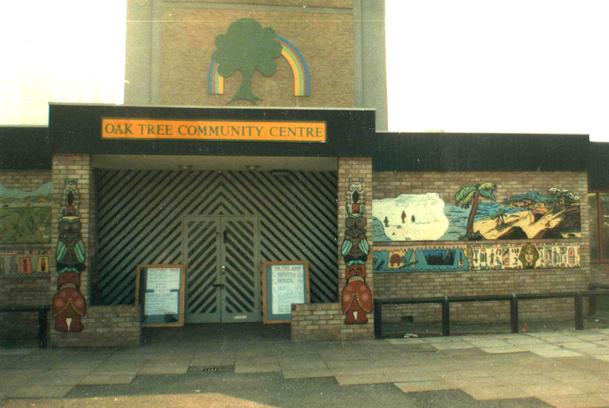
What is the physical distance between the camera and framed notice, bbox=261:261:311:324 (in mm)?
11570

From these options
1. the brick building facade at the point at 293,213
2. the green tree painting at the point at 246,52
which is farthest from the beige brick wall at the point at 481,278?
the green tree painting at the point at 246,52

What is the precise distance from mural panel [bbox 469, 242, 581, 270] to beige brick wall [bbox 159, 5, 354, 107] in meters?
6.54

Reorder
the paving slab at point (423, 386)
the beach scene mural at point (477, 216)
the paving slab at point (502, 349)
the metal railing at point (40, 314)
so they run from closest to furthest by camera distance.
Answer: the paving slab at point (423, 386), the paving slab at point (502, 349), the metal railing at point (40, 314), the beach scene mural at point (477, 216)

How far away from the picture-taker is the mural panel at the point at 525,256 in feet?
41.7

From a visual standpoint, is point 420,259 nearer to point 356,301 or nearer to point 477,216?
point 477,216

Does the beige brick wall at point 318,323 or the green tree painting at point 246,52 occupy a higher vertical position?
the green tree painting at point 246,52

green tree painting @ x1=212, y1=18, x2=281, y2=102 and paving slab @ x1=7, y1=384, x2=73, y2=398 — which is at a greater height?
green tree painting @ x1=212, y1=18, x2=281, y2=102

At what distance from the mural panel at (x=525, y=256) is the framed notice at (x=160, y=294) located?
696 cm

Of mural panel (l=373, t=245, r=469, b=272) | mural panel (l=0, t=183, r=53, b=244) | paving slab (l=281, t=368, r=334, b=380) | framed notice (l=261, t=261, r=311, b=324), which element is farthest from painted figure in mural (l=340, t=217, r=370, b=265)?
mural panel (l=0, t=183, r=53, b=244)

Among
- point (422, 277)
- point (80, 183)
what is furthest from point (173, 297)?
point (422, 277)

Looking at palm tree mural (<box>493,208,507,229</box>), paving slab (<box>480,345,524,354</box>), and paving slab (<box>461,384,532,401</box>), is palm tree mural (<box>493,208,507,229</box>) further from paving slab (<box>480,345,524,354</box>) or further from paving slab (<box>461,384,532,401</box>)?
paving slab (<box>461,384,532,401</box>)

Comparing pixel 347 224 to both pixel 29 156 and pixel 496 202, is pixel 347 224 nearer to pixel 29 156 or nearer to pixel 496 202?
pixel 496 202

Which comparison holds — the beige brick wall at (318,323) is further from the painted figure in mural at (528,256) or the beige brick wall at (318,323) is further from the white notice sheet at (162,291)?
the painted figure in mural at (528,256)

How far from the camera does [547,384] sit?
23.5ft
